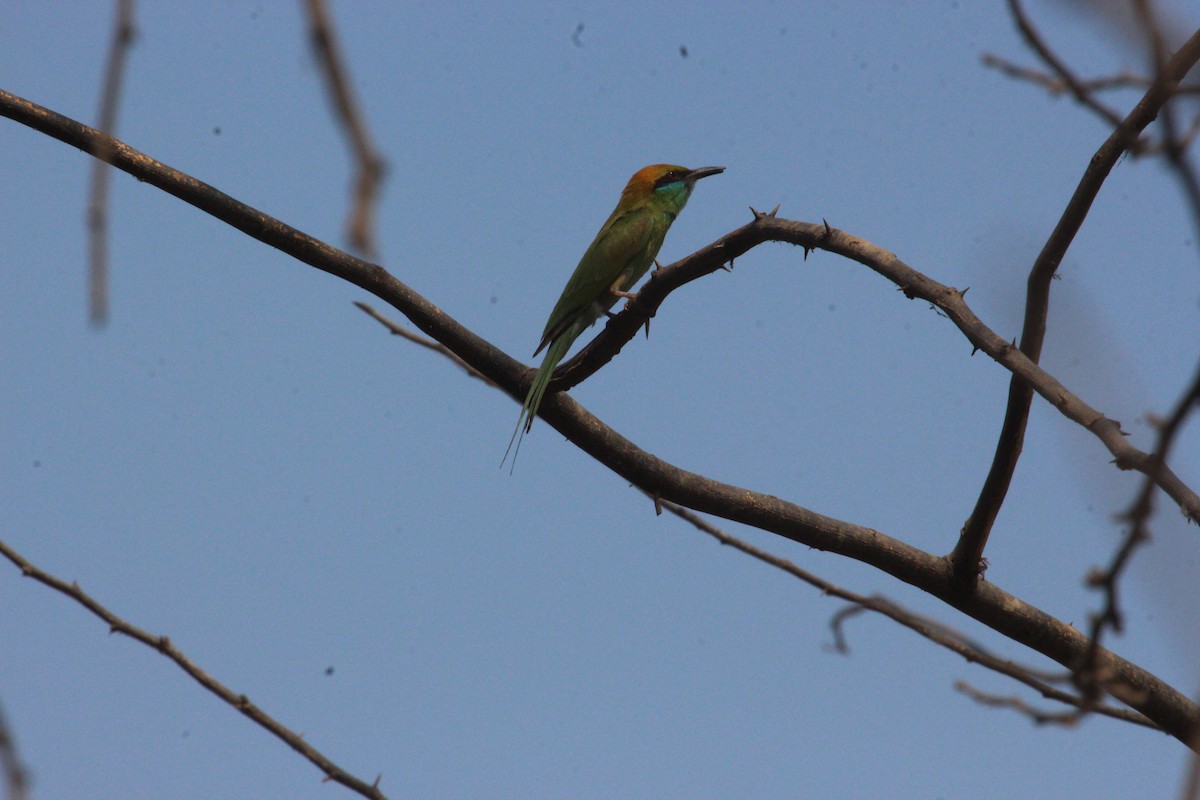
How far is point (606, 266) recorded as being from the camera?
4.80 meters

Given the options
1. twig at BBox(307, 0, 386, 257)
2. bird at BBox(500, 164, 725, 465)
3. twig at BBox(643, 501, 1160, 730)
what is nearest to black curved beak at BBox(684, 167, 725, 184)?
bird at BBox(500, 164, 725, 465)

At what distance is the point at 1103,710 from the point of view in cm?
331

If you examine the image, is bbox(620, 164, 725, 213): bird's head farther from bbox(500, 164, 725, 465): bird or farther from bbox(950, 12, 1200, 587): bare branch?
bbox(950, 12, 1200, 587): bare branch

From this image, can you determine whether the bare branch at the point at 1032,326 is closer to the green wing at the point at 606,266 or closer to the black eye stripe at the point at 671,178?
the green wing at the point at 606,266

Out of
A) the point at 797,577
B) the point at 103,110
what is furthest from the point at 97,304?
the point at 797,577

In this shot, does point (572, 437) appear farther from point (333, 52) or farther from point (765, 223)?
point (333, 52)

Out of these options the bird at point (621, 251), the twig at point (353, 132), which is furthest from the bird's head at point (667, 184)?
the twig at point (353, 132)

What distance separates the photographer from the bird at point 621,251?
4484 millimetres

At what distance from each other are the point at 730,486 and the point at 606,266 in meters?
1.94

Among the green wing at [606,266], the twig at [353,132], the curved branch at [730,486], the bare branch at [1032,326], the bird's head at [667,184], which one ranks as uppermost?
the bird's head at [667,184]

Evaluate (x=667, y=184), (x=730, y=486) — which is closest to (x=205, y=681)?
(x=730, y=486)

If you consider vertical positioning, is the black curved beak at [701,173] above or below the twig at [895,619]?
above

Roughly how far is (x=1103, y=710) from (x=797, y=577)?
94cm

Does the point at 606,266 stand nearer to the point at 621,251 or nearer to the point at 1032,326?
the point at 621,251
